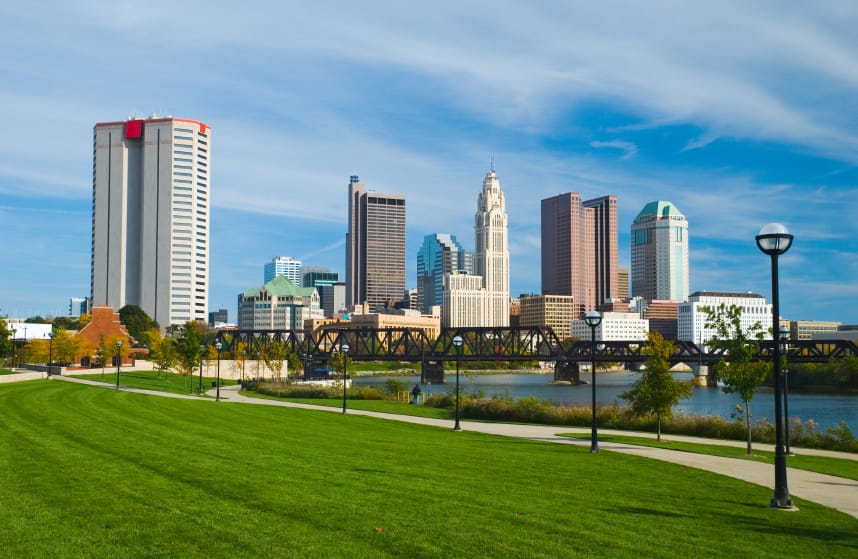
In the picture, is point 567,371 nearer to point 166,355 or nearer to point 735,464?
point 166,355

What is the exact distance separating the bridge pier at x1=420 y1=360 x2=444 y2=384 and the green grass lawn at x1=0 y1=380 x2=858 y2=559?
126632 mm

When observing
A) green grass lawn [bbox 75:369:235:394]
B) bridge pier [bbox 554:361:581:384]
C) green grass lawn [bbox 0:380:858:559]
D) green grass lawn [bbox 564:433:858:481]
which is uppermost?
green grass lawn [bbox 0:380:858:559]

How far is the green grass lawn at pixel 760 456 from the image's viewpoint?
2328 cm

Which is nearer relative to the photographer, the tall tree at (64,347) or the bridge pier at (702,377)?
the tall tree at (64,347)

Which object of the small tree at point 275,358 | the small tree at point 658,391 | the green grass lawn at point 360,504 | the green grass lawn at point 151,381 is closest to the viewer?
the green grass lawn at point 360,504

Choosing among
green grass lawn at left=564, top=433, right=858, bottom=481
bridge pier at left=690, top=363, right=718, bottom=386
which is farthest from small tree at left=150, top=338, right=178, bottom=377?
bridge pier at left=690, top=363, right=718, bottom=386

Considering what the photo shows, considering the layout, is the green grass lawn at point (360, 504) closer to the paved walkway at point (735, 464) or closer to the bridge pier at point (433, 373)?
the paved walkway at point (735, 464)

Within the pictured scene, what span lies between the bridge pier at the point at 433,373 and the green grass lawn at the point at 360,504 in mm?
126632

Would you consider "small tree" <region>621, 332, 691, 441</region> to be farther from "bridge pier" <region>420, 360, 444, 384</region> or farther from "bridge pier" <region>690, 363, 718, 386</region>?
"bridge pier" <region>420, 360, 444, 384</region>

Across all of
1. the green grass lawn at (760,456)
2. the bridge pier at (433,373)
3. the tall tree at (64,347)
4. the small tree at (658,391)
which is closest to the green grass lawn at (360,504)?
the green grass lawn at (760,456)

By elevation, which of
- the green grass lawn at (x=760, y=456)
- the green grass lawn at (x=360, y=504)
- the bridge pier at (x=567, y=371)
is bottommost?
the bridge pier at (x=567, y=371)

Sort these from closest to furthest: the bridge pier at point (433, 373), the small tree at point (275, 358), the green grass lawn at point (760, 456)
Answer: the green grass lawn at point (760, 456) < the small tree at point (275, 358) < the bridge pier at point (433, 373)

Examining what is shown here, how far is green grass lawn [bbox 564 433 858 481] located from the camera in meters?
23.3

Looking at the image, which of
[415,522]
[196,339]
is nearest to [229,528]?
[415,522]
